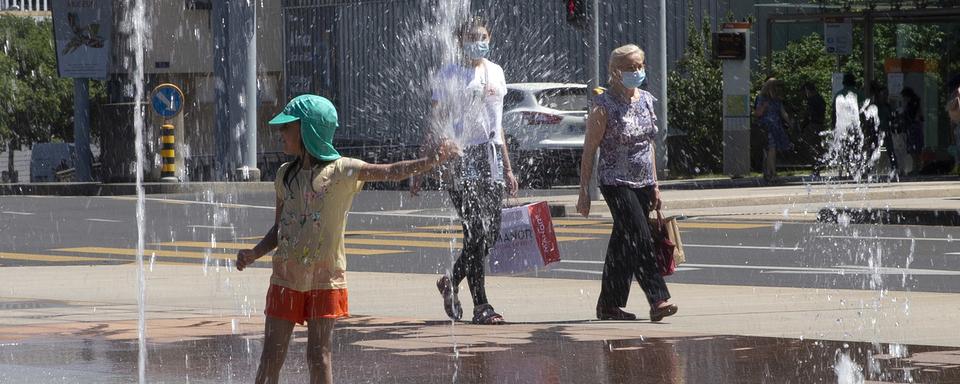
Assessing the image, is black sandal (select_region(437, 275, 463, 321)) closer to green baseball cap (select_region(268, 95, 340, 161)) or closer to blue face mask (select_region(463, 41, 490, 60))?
blue face mask (select_region(463, 41, 490, 60))

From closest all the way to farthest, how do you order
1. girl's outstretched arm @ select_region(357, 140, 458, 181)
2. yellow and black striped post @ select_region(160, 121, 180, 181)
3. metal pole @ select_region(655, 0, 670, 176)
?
girl's outstretched arm @ select_region(357, 140, 458, 181), metal pole @ select_region(655, 0, 670, 176), yellow and black striped post @ select_region(160, 121, 180, 181)

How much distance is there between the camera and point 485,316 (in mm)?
9555

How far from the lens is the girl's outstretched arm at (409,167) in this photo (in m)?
6.04

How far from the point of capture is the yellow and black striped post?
28.8m

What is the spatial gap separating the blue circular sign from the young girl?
76.5 feet

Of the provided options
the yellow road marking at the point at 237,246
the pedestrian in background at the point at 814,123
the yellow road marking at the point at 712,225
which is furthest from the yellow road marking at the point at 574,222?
the pedestrian in background at the point at 814,123

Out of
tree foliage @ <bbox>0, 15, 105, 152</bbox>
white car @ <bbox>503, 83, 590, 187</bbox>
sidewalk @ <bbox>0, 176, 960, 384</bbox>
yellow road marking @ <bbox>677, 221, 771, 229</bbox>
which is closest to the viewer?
sidewalk @ <bbox>0, 176, 960, 384</bbox>

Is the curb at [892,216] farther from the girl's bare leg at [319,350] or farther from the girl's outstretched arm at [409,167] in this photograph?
the girl's bare leg at [319,350]

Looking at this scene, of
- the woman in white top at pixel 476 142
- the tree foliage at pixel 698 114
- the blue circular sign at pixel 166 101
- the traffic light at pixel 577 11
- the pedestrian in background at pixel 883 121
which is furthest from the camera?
the tree foliage at pixel 698 114

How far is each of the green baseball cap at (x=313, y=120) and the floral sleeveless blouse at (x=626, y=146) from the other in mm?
3713

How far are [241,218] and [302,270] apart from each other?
1582 centimetres

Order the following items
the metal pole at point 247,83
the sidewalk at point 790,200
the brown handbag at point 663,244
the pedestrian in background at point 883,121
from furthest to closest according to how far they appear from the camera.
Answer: the metal pole at point 247,83, the pedestrian in background at point 883,121, the sidewalk at point 790,200, the brown handbag at point 663,244

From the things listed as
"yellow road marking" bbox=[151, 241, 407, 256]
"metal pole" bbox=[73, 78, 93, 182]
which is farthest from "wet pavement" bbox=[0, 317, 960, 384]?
"metal pole" bbox=[73, 78, 93, 182]

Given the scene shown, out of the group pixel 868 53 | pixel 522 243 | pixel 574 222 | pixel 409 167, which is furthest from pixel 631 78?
pixel 868 53
